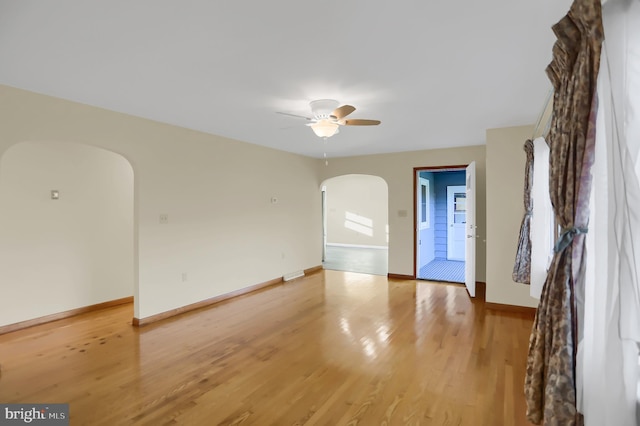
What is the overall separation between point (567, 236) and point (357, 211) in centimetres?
974

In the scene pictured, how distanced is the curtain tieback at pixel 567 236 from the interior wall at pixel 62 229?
5.25 meters

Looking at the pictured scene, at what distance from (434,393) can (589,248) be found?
161cm

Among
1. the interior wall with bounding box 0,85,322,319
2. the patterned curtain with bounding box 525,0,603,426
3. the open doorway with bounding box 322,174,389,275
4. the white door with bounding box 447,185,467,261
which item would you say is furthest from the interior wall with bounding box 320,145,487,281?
the patterned curtain with bounding box 525,0,603,426

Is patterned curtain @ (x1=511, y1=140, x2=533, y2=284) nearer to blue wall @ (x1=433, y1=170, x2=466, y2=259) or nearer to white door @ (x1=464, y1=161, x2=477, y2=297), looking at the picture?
white door @ (x1=464, y1=161, x2=477, y2=297)

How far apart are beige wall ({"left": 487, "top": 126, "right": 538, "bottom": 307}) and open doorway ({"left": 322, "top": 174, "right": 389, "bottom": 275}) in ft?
18.2

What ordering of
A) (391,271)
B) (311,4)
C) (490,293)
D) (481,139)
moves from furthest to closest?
(391,271), (481,139), (490,293), (311,4)

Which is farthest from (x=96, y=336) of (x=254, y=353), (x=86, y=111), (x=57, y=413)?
(x=86, y=111)

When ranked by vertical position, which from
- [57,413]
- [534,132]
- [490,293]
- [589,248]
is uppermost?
[534,132]

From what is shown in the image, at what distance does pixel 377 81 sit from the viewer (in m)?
2.79

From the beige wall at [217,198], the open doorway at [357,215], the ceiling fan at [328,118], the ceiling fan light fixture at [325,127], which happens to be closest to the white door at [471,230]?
the beige wall at [217,198]

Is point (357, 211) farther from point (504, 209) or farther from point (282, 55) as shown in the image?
point (282, 55)

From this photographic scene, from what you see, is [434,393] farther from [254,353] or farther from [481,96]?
[481,96]

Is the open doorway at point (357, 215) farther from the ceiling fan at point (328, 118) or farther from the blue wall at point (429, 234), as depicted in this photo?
the ceiling fan at point (328, 118)

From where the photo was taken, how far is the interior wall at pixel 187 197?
330 cm
